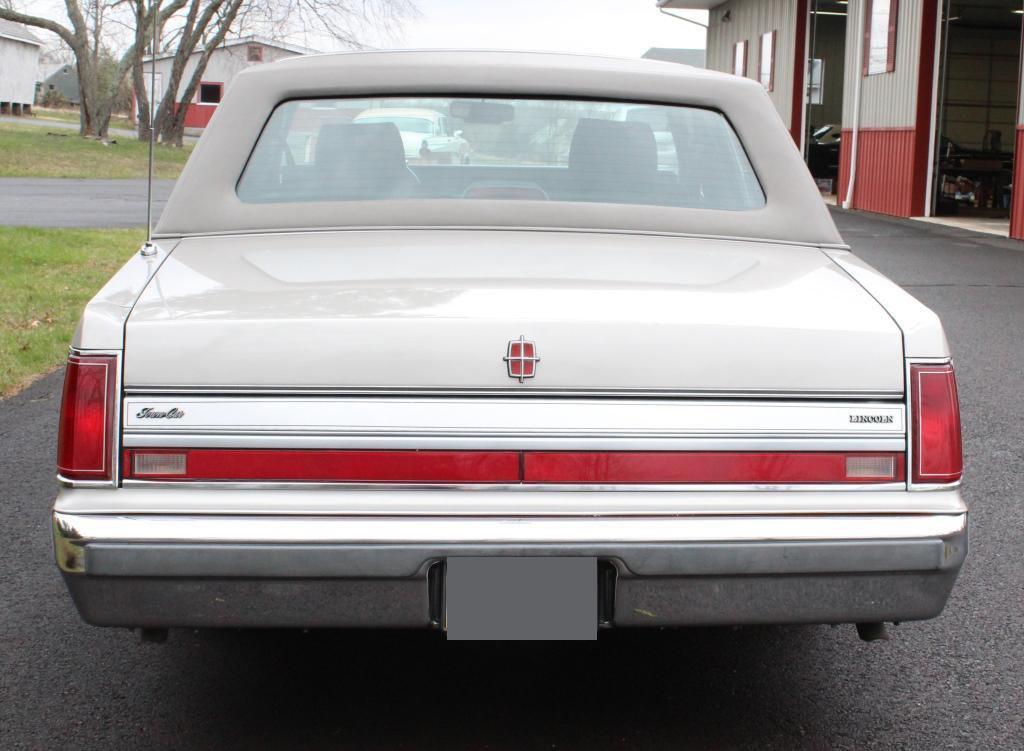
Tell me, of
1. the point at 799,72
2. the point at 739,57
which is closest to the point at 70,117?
the point at 739,57

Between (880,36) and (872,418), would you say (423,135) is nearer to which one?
(872,418)

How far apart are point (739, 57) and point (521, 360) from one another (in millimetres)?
32583

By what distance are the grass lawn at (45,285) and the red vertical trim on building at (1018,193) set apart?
11.0m

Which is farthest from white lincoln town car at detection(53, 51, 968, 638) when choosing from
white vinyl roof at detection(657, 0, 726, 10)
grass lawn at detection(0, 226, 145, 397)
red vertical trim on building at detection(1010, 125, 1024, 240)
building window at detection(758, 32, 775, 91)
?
white vinyl roof at detection(657, 0, 726, 10)

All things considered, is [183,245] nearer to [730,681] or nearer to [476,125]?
[476,125]

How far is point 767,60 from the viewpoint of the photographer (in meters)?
30.1

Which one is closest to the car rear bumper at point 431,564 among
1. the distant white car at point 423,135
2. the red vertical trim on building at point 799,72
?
the distant white car at point 423,135

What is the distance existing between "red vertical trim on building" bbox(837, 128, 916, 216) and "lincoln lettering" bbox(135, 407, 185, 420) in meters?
19.4

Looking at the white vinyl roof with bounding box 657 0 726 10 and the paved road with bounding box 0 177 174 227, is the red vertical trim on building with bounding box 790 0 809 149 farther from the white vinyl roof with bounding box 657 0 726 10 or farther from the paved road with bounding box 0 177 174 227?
the paved road with bounding box 0 177 174 227

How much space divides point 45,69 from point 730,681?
381 feet

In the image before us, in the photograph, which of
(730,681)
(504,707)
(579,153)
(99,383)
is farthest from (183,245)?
(730,681)

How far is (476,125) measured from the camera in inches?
146

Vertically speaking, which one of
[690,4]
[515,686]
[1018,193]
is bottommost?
[515,686]

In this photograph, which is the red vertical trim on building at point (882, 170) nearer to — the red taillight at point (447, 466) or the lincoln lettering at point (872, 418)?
the lincoln lettering at point (872, 418)
